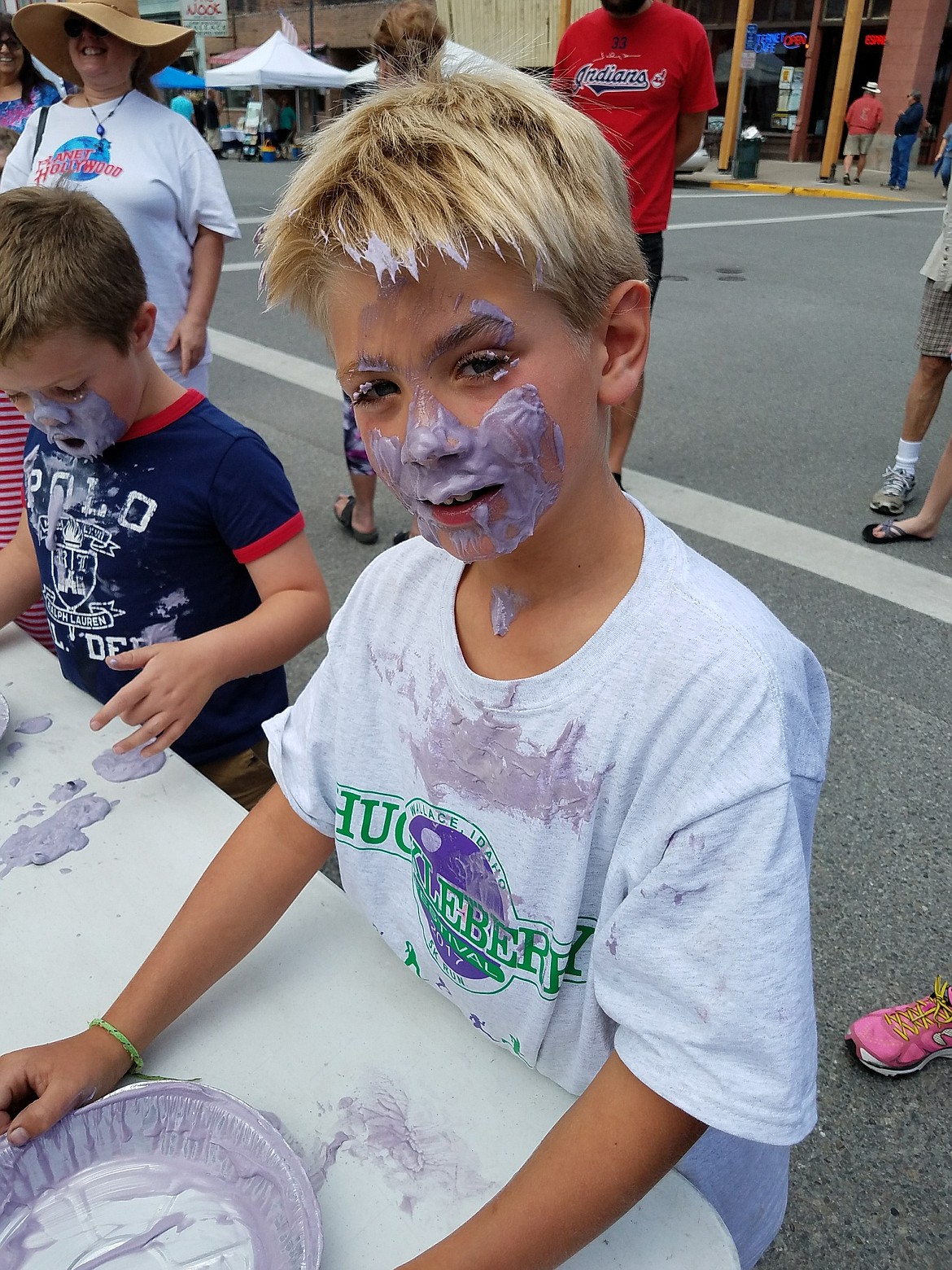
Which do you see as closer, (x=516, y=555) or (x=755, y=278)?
(x=516, y=555)

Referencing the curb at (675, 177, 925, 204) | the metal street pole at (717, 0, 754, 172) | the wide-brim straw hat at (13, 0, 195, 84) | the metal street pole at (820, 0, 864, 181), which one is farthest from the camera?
the metal street pole at (717, 0, 754, 172)

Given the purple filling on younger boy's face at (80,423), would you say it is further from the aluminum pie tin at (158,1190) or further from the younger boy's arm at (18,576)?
the aluminum pie tin at (158,1190)

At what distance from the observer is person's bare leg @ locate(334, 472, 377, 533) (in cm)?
393

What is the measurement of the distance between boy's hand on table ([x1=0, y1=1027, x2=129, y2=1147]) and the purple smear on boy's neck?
0.81 m

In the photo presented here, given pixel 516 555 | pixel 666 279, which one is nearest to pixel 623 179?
pixel 516 555

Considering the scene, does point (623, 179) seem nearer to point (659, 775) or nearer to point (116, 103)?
point (659, 775)

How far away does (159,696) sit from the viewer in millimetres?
1366

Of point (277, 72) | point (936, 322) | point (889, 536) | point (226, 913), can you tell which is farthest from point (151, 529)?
point (277, 72)

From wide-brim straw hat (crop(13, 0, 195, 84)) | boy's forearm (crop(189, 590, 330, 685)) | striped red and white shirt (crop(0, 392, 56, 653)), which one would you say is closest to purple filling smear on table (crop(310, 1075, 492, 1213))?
boy's forearm (crop(189, 590, 330, 685))

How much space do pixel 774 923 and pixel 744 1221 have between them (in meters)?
0.54

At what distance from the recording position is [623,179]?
92cm

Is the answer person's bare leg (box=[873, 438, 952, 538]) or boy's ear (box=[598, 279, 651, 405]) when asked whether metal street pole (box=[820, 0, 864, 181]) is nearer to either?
person's bare leg (box=[873, 438, 952, 538])

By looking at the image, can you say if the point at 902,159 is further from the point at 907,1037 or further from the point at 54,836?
the point at 54,836

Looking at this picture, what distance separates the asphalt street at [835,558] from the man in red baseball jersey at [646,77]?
1.07 metres
